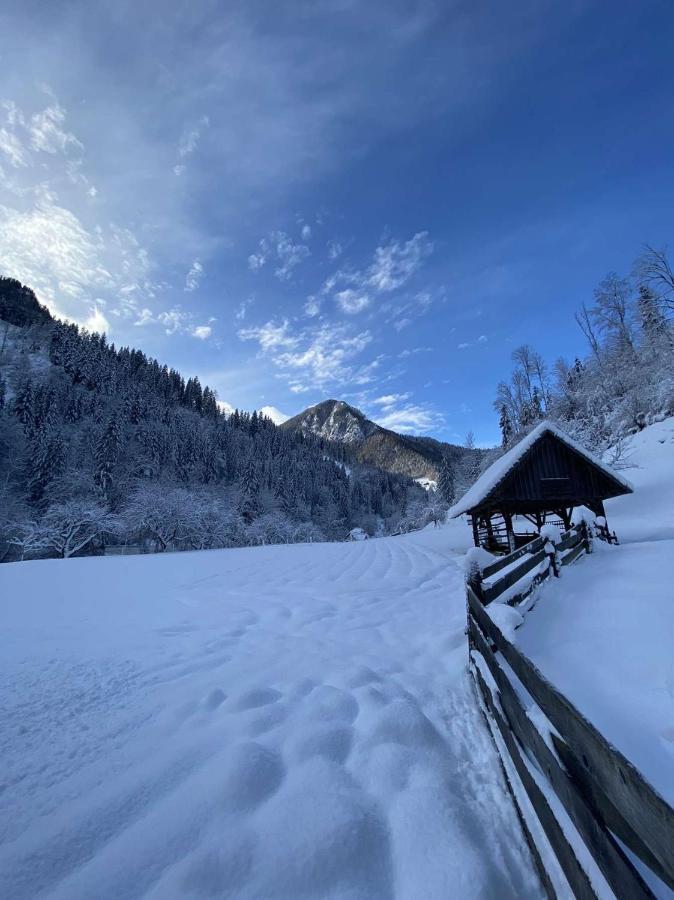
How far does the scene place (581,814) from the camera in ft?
4.70

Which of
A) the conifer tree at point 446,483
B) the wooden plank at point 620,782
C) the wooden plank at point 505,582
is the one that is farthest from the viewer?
the conifer tree at point 446,483

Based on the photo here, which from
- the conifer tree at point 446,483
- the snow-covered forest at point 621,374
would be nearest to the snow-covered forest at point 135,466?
the conifer tree at point 446,483

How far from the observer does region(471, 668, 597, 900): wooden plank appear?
1422mm

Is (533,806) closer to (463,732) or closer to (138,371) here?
(463,732)

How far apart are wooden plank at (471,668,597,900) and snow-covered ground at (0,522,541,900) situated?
0.29 m

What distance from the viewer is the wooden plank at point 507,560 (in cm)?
488

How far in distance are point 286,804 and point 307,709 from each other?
1.13m

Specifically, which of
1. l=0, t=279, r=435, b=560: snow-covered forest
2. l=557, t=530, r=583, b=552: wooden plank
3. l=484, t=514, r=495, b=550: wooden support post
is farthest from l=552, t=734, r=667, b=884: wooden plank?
l=0, t=279, r=435, b=560: snow-covered forest

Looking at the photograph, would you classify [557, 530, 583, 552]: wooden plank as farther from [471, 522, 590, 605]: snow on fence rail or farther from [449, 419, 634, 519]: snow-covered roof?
[449, 419, 634, 519]: snow-covered roof

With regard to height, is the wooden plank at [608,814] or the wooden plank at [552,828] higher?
the wooden plank at [608,814]

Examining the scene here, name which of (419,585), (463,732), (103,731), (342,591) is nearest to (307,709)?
(463,732)

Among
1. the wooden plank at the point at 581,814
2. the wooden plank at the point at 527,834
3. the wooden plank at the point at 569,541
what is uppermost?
the wooden plank at the point at 569,541

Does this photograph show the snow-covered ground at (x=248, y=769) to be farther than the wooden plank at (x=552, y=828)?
Yes

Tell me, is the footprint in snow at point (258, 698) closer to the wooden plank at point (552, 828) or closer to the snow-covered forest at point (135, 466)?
the wooden plank at point (552, 828)
